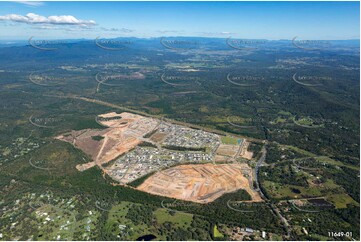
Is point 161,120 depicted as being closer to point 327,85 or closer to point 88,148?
point 88,148

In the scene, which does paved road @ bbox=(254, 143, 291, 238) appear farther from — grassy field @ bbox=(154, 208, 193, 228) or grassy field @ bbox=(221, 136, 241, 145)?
grassy field @ bbox=(154, 208, 193, 228)

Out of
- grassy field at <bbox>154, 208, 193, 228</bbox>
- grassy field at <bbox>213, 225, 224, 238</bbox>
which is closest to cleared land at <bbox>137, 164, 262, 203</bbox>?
grassy field at <bbox>154, 208, 193, 228</bbox>

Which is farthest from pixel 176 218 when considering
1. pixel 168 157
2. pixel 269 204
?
pixel 168 157

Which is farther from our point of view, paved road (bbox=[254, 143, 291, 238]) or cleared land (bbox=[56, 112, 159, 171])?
cleared land (bbox=[56, 112, 159, 171])

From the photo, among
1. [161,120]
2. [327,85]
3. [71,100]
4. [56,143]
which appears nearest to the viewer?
[56,143]

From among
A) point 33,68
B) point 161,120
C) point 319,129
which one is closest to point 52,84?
point 33,68

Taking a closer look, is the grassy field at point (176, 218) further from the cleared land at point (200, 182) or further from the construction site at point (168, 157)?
the construction site at point (168, 157)

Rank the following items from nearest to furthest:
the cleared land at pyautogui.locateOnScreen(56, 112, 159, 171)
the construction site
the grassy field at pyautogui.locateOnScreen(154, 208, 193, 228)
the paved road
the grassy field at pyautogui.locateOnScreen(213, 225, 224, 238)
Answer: the grassy field at pyautogui.locateOnScreen(213, 225, 224, 238) → the paved road → the grassy field at pyautogui.locateOnScreen(154, 208, 193, 228) → the construction site → the cleared land at pyautogui.locateOnScreen(56, 112, 159, 171)

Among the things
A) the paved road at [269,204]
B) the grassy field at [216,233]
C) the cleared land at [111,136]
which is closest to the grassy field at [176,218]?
the grassy field at [216,233]

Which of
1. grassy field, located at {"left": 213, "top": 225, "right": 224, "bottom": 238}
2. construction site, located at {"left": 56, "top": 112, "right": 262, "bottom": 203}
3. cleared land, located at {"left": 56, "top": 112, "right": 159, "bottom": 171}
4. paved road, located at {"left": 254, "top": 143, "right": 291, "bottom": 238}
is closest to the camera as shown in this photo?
grassy field, located at {"left": 213, "top": 225, "right": 224, "bottom": 238}

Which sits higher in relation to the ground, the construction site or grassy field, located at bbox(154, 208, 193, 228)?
grassy field, located at bbox(154, 208, 193, 228)
